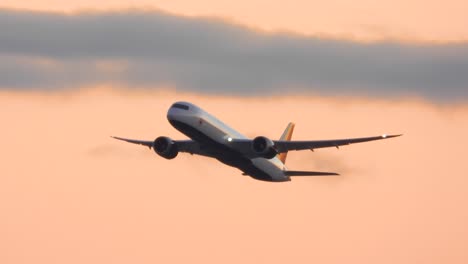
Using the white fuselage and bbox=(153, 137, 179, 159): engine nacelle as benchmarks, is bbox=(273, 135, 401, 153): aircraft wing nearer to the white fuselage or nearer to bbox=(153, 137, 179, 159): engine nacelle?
the white fuselage

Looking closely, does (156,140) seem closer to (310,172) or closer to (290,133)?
(310,172)

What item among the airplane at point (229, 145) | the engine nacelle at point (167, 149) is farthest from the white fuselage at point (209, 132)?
the engine nacelle at point (167, 149)

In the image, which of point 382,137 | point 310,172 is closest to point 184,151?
point 310,172

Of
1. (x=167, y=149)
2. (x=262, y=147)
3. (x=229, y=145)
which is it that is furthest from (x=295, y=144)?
(x=167, y=149)

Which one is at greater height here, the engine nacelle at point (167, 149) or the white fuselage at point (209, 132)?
the white fuselage at point (209, 132)

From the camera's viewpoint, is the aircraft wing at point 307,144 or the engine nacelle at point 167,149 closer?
the aircraft wing at point 307,144

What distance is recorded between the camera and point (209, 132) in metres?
151

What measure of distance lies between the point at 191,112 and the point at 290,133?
144 feet

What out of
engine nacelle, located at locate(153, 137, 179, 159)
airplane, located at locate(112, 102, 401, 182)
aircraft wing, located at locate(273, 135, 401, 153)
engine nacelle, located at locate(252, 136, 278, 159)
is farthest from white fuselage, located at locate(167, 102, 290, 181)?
engine nacelle, located at locate(153, 137, 179, 159)

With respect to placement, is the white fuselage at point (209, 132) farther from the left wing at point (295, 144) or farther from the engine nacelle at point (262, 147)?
the engine nacelle at point (262, 147)

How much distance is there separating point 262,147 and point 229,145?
3826 mm

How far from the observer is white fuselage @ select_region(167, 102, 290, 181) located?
150 meters

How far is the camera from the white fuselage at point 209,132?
14988cm

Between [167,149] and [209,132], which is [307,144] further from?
[167,149]
